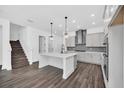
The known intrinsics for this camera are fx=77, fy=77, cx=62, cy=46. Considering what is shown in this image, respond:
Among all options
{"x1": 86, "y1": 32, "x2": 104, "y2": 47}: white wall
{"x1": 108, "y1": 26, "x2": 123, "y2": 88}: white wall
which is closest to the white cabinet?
{"x1": 86, "y1": 32, "x2": 104, "y2": 47}: white wall

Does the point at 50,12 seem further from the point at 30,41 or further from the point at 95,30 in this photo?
the point at 95,30

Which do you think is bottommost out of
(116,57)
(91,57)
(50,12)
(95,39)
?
(91,57)

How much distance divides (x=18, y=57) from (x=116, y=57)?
5.33 meters

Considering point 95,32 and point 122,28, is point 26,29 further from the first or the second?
point 122,28

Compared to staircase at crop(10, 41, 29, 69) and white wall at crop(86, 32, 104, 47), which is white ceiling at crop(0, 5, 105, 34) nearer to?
white wall at crop(86, 32, 104, 47)

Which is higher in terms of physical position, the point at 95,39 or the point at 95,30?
the point at 95,30

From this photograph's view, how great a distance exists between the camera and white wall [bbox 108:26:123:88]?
1794 millimetres

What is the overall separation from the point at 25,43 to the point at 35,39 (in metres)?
0.81

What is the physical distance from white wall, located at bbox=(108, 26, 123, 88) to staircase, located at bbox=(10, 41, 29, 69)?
15.2 ft

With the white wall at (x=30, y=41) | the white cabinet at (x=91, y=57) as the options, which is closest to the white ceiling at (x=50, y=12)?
the white wall at (x=30, y=41)

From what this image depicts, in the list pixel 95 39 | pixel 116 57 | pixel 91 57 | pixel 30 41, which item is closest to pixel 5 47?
pixel 30 41

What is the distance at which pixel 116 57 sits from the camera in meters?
1.81

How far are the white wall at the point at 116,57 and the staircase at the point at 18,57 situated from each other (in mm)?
4647
